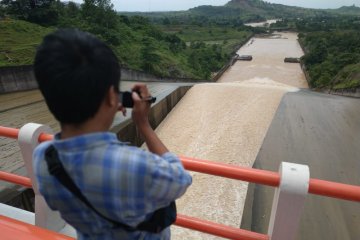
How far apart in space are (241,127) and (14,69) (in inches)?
331

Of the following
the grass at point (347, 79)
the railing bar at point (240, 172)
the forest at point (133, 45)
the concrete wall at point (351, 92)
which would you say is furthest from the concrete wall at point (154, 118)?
the grass at point (347, 79)

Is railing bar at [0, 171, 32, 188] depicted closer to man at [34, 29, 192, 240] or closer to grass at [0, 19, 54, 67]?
man at [34, 29, 192, 240]

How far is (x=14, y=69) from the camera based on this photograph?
11203 mm

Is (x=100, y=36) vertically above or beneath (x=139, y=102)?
beneath

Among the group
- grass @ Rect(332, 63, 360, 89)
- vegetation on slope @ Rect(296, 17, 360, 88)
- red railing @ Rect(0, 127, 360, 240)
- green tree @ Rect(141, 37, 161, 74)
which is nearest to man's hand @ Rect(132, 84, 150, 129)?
red railing @ Rect(0, 127, 360, 240)

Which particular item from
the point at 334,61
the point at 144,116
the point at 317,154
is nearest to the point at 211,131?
the point at 317,154

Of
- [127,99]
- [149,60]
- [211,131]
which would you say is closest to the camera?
[127,99]

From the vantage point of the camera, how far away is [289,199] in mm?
1464

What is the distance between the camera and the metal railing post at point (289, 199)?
1.42m

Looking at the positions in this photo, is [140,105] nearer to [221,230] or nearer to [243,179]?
[243,179]

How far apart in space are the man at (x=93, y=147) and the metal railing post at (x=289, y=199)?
645mm

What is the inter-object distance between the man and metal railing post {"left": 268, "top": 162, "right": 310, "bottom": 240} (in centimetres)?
65

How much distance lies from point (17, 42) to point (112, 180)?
18.1 m

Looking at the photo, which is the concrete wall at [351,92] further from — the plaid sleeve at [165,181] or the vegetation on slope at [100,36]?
the plaid sleeve at [165,181]
